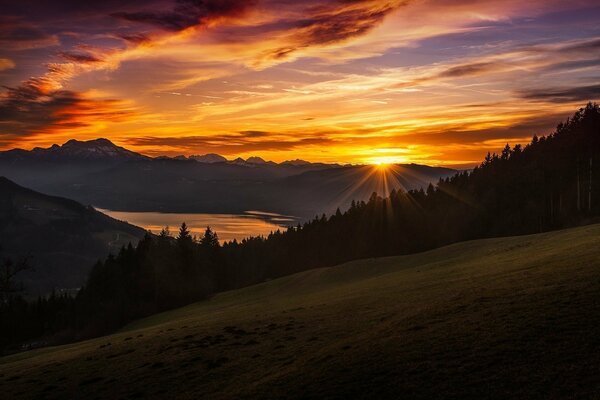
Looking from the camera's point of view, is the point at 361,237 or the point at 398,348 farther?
the point at 361,237

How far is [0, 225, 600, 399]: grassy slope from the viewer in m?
19.0

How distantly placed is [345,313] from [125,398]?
17.6m

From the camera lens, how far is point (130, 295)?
113000 millimetres

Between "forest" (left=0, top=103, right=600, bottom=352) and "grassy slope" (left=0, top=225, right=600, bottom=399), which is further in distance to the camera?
"forest" (left=0, top=103, right=600, bottom=352)

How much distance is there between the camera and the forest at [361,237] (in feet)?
347

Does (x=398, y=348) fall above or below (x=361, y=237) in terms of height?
above

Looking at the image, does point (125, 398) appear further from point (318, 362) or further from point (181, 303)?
point (181, 303)

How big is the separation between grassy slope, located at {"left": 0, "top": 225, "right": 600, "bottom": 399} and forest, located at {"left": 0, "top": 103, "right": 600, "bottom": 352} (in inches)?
2078

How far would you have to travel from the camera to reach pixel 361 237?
5600 inches

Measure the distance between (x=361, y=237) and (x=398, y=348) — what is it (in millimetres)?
119687

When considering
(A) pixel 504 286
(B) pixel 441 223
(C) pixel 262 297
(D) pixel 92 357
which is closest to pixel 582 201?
(B) pixel 441 223

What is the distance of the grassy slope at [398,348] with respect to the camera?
1905 cm

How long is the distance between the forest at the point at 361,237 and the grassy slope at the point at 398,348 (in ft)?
173

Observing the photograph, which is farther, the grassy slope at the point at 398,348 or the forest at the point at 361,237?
the forest at the point at 361,237
